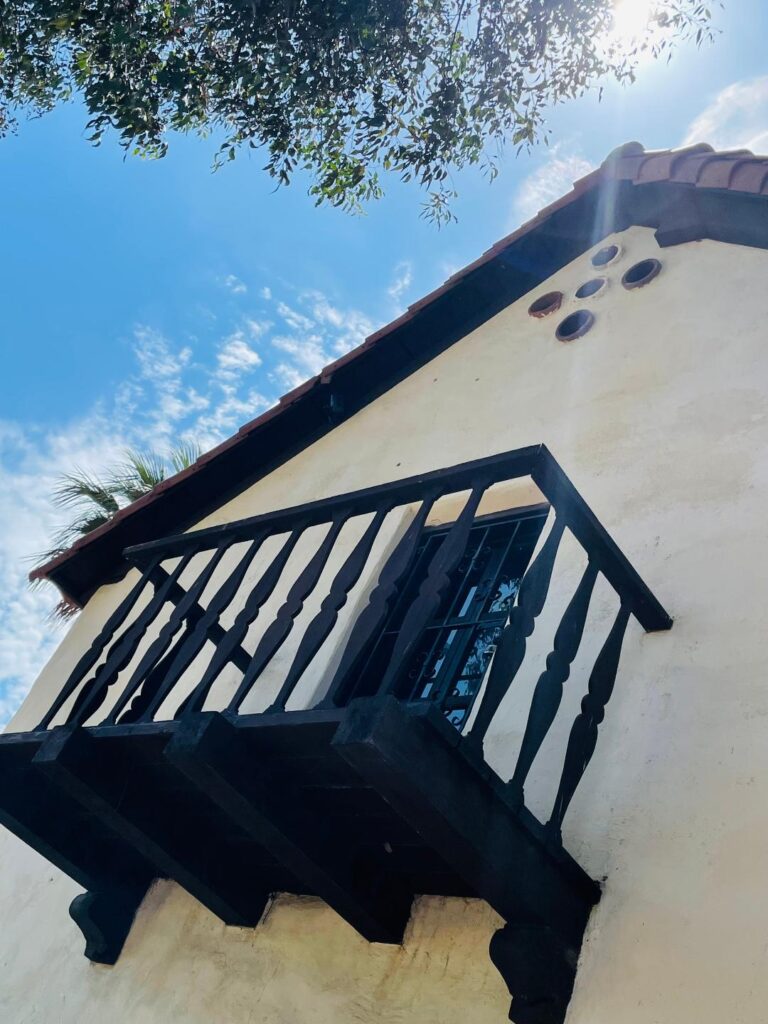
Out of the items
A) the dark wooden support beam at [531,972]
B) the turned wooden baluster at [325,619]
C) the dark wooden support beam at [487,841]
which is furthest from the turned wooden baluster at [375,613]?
the dark wooden support beam at [531,972]

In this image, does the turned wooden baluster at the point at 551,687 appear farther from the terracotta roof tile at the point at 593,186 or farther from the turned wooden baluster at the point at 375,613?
the terracotta roof tile at the point at 593,186

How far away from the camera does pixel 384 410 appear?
20.2ft

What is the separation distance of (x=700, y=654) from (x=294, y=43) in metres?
4.18

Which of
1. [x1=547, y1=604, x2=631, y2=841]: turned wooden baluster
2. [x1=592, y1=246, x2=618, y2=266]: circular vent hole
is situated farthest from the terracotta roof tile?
[x1=547, y1=604, x2=631, y2=841]: turned wooden baluster

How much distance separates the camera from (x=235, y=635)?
3.29m

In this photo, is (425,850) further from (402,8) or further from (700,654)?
(402,8)

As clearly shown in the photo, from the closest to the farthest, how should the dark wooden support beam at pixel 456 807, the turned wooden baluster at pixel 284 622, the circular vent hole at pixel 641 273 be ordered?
the dark wooden support beam at pixel 456 807, the turned wooden baluster at pixel 284 622, the circular vent hole at pixel 641 273

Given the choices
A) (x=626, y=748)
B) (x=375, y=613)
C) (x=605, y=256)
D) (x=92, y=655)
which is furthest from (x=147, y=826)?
A: (x=605, y=256)

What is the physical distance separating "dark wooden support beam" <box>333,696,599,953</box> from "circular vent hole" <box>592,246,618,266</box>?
391 cm

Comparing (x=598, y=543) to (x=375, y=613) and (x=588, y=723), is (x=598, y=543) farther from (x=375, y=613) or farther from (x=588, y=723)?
(x=375, y=613)

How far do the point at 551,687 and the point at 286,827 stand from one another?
0.97 m

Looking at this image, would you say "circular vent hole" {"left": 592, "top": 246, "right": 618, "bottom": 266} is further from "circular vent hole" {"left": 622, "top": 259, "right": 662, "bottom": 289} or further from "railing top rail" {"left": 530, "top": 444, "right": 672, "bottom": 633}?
"railing top rail" {"left": 530, "top": 444, "right": 672, "bottom": 633}

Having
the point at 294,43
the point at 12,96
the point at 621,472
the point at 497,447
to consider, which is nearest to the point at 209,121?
the point at 294,43

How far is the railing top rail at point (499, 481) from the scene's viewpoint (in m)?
3.00
